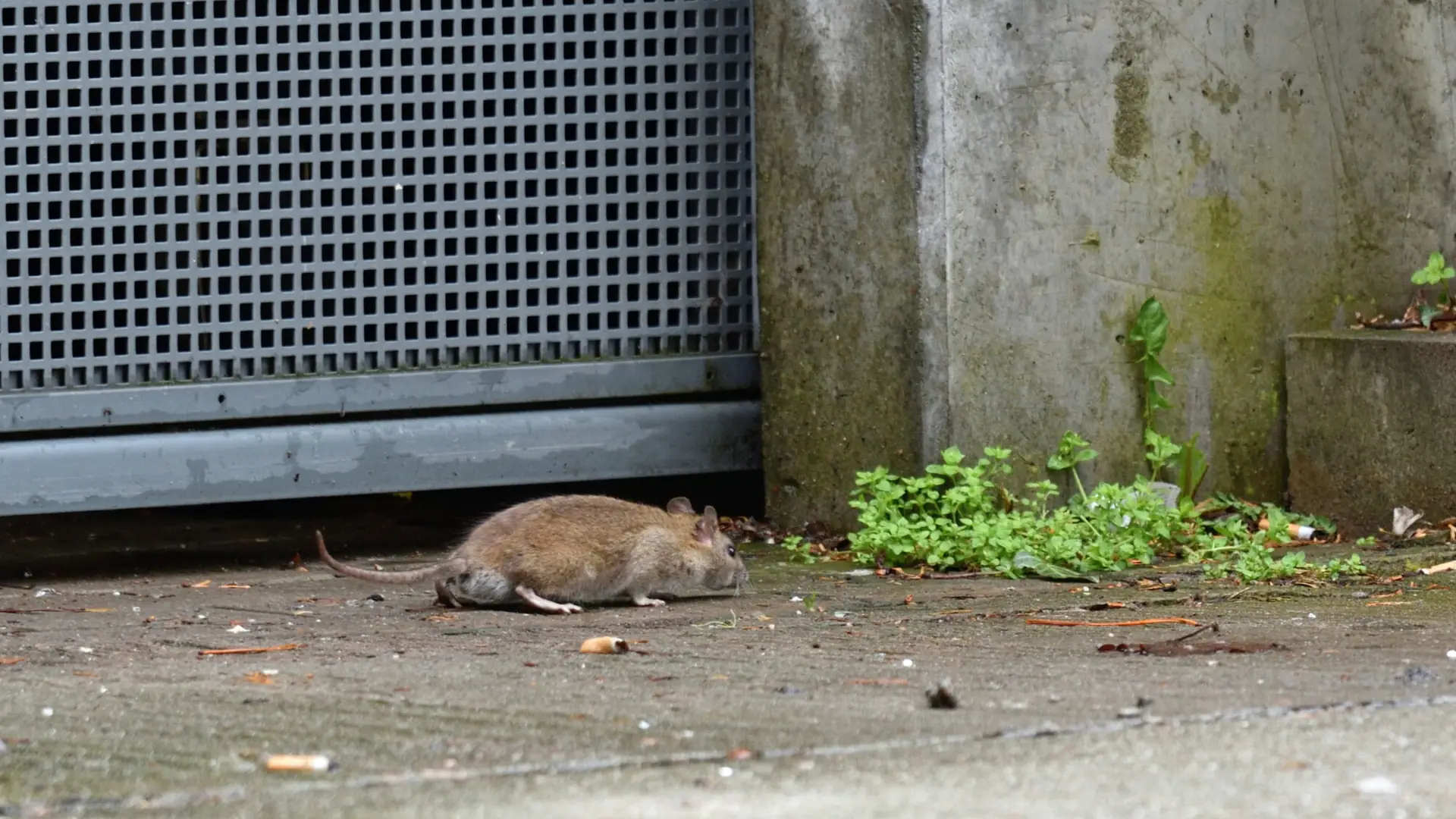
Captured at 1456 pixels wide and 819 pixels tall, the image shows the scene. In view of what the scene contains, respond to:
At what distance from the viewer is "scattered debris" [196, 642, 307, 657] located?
5.87m

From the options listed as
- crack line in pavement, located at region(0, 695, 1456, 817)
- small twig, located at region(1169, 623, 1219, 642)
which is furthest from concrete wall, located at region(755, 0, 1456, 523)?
crack line in pavement, located at region(0, 695, 1456, 817)

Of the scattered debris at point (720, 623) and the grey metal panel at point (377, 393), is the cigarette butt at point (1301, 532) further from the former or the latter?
the scattered debris at point (720, 623)

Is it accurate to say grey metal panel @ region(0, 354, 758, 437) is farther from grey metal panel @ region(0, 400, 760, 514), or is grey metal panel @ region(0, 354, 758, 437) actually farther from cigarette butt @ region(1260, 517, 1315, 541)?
cigarette butt @ region(1260, 517, 1315, 541)

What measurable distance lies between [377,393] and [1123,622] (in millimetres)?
3182

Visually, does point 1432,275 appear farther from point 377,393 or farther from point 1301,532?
point 377,393

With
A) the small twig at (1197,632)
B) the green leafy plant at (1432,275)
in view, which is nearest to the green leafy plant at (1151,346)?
the green leafy plant at (1432,275)

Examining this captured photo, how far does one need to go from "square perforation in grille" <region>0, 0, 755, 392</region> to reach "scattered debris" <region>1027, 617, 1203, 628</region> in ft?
8.60

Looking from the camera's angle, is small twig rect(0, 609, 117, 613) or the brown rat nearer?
the brown rat

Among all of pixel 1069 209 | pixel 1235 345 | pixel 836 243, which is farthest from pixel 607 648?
pixel 1235 345

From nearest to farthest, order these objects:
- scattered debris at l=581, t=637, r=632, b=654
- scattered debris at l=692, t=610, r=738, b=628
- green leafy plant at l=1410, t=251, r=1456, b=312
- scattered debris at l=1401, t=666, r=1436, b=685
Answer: scattered debris at l=1401, t=666, r=1436, b=685, scattered debris at l=581, t=637, r=632, b=654, scattered debris at l=692, t=610, r=738, b=628, green leafy plant at l=1410, t=251, r=1456, b=312

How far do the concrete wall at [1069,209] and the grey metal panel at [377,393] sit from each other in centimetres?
39

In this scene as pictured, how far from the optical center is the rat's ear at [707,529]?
23.4ft

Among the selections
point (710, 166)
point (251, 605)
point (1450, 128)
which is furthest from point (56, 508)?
point (1450, 128)

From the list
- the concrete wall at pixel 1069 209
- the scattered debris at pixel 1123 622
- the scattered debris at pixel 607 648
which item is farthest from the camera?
the concrete wall at pixel 1069 209
